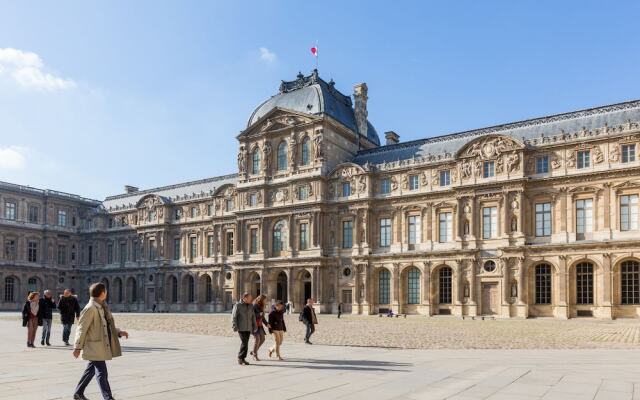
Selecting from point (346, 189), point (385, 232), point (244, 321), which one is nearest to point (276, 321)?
point (244, 321)

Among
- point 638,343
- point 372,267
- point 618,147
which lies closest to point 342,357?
point 638,343

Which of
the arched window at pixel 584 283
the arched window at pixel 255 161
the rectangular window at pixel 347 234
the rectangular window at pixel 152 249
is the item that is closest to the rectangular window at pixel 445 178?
the rectangular window at pixel 347 234

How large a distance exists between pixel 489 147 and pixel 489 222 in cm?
622

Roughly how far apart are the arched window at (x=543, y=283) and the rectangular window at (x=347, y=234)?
58.3ft

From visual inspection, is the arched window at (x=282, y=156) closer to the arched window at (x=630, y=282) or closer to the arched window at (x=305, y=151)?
the arched window at (x=305, y=151)

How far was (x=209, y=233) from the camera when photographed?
72.7m

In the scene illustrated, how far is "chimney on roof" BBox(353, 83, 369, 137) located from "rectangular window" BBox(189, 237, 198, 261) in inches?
962

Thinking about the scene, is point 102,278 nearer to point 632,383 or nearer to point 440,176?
point 440,176

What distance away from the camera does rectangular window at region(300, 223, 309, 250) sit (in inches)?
2379

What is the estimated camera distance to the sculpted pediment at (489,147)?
49406mm

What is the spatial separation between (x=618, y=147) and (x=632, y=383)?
36.4 metres

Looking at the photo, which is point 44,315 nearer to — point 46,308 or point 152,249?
point 46,308

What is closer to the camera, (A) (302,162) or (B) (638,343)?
(B) (638,343)

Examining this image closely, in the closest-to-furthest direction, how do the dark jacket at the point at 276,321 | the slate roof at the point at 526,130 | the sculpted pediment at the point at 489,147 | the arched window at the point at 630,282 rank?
the dark jacket at the point at 276,321, the arched window at the point at 630,282, the slate roof at the point at 526,130, the sculpted pediment at the point at 489,147
